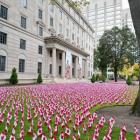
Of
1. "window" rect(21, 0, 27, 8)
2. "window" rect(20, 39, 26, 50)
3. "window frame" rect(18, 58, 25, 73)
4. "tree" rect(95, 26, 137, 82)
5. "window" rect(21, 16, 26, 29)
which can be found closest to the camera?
"window frame" rect(18, 58, 25, 73)

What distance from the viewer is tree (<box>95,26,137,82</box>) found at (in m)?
69.8

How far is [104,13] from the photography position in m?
161

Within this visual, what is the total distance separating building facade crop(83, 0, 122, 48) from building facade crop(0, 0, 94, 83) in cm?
9820

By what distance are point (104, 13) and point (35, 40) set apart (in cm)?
12512

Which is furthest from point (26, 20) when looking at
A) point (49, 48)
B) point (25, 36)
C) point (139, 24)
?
point (139, 24)

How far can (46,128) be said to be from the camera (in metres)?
6.76

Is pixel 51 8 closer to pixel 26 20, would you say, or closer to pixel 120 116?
pixel 26 20

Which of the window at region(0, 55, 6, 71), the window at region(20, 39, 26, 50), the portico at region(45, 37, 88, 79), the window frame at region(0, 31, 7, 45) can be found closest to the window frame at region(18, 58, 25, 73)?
the window at region(20, 39, 26, 50)

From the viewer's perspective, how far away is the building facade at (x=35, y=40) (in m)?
34.8

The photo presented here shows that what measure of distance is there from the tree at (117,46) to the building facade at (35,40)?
31.4 feet

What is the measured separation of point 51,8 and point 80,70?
66.7 ft

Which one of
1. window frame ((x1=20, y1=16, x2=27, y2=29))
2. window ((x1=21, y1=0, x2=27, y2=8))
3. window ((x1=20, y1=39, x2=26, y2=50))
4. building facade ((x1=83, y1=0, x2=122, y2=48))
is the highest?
building facade ((x1=83, y1=0, x2=122, y2=48))

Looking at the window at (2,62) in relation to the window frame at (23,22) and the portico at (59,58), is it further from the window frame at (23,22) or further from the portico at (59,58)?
the portico at (59,58)

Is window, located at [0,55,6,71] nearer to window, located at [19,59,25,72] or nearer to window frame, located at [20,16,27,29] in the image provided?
window, located at [19,59,25,72]
